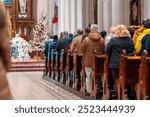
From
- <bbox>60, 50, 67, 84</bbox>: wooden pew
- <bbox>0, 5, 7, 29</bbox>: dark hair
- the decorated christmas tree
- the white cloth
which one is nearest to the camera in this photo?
<bbox>0, 5, 7, 29</bbox>: dark hair

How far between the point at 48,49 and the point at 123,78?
9.02 metres

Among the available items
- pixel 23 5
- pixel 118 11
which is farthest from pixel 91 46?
pixel 23 5

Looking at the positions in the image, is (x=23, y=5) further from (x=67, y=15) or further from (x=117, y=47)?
(x=117, y=47)

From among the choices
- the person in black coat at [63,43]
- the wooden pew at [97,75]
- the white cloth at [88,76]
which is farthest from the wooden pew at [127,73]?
the person in black coat at [63,43]

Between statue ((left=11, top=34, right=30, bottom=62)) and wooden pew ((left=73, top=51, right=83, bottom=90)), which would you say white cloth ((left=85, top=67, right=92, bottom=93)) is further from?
statue ((left=11, top=34, right=30, bottom=62))

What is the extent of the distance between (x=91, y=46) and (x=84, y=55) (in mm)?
309

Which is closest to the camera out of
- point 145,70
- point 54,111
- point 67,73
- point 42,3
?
point 54,111

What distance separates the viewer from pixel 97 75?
9.60 m

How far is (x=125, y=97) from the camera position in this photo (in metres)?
7.64

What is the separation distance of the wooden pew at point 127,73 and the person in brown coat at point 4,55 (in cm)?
498

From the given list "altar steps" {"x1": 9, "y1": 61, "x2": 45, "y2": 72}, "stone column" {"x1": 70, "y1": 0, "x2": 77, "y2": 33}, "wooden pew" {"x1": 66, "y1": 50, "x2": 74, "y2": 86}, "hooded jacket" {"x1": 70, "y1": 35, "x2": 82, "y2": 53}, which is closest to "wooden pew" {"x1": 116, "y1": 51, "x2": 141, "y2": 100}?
"hooded jacket" {"x1": 70, "y1": 35, "x2": 82, "y2": 53}

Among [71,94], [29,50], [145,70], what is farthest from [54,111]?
[29,50]

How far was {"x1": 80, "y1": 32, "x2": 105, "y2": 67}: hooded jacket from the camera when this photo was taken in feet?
32.0

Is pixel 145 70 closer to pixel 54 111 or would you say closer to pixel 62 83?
pixel 54 111
